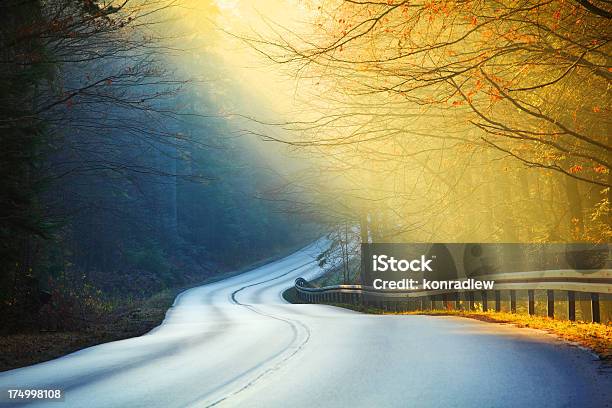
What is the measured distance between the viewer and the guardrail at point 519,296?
50.2ft

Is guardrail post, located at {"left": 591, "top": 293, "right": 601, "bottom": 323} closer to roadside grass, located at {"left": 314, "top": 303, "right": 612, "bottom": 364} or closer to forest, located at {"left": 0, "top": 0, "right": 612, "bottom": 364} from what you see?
roadside grass, located at {"left": 314, "top": 303, "right": 612, "bottom": 364}

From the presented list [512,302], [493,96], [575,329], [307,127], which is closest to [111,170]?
[512,302]

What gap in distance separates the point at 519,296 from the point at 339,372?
85.4 ft

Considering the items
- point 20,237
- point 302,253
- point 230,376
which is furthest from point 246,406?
point 302,253

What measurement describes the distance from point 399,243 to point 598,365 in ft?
109

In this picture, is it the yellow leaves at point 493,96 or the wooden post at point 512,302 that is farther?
the wooden post at point 512,302

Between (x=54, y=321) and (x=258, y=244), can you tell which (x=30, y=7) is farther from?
(x=258, y=244)

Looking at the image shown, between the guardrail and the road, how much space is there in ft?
5.10

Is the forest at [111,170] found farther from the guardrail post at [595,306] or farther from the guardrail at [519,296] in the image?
the guardrail post at [595,306]

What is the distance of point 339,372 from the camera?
32.9 feet

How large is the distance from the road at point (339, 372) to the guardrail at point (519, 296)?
156 cm

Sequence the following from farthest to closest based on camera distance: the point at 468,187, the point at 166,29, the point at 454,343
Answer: the point at 166,29 → the point at 468,187 → the point at 454,343

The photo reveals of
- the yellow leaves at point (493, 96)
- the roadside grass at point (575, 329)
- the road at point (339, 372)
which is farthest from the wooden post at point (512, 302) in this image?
the yellow leaves at point (493, 96)

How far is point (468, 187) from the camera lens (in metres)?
27.5
